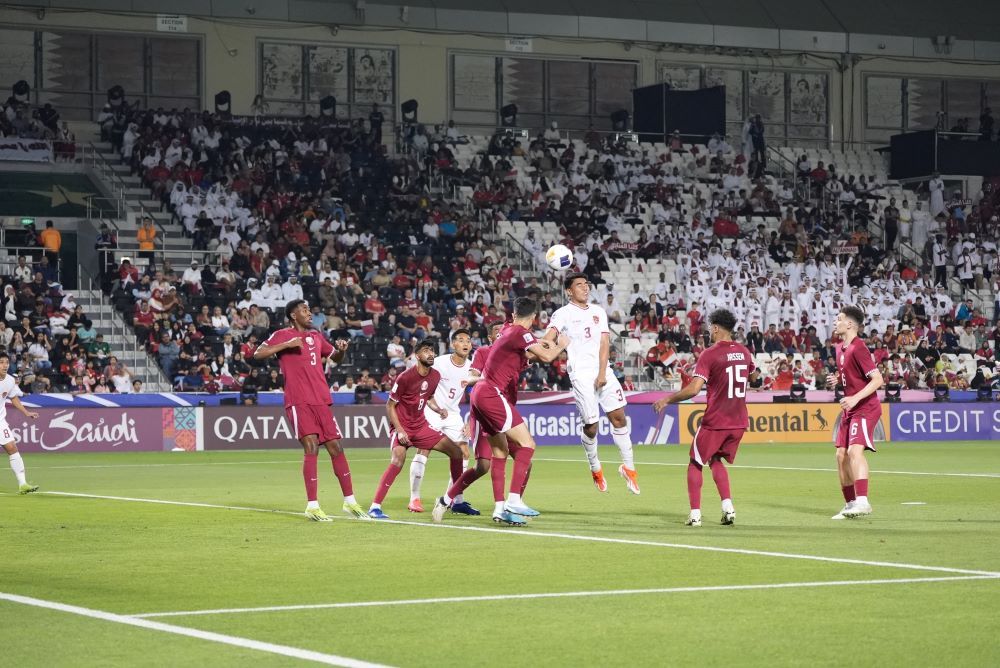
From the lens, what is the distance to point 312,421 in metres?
16.5

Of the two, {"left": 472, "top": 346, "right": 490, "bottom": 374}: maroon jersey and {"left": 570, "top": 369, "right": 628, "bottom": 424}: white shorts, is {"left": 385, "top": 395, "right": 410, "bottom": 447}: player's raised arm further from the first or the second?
{"left": 570, "top": 369, "right": 628, "bottom": 424}: white shorts

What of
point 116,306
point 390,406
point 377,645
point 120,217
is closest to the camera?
point 377,645

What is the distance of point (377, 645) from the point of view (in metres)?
8.51

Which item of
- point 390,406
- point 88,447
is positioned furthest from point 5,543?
point 88,447

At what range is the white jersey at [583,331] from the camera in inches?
728

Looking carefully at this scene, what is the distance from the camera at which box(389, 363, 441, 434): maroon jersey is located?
17.2 metres

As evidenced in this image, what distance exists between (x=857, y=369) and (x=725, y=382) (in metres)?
1.72

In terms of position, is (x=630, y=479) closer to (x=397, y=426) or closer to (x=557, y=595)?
(x=397, y=426)

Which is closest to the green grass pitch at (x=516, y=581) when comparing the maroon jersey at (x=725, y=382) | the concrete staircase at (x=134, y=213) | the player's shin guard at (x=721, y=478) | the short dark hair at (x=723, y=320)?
the player's shin guard at (x=721, y=478)

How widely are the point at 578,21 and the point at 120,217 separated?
18.0m

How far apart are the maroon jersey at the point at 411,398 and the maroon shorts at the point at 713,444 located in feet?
10.5

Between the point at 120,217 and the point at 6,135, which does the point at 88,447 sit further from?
the point at 6,135

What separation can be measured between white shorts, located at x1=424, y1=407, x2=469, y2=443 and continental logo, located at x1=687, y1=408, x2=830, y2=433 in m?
19.9

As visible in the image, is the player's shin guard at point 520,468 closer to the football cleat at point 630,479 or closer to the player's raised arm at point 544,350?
the player's raised arm at point 544,350
